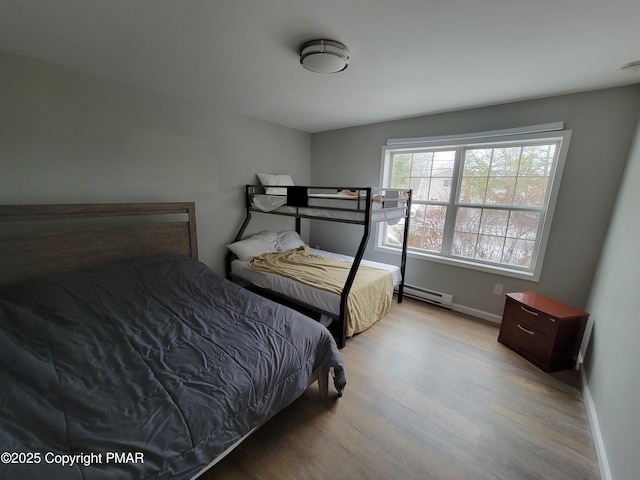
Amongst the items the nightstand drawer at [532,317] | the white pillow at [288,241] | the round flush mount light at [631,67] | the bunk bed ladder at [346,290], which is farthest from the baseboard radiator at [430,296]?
the round flush mount light at [631,67]

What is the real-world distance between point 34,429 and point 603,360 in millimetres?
2899

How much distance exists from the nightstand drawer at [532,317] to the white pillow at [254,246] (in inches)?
102

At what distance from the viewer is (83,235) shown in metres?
1.92

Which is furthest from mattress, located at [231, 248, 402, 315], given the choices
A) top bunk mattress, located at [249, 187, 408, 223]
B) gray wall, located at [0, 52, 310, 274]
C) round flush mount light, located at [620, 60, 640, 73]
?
round flush mount light, located at [620, 60, 640, 73]

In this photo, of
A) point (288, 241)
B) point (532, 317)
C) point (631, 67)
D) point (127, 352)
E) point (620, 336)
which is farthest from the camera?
point (288, 241)

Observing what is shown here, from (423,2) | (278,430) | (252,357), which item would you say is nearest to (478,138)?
(423,2)

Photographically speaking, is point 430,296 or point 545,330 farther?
point 430,296

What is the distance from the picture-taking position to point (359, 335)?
2391 millimetres

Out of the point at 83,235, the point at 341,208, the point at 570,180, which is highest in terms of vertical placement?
the point at 570,180

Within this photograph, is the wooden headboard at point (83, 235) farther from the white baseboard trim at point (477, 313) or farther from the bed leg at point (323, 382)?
the white baseboard trim at point (477, 313)

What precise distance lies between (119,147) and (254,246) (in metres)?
1.57

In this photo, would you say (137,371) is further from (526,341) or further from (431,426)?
(526,341)

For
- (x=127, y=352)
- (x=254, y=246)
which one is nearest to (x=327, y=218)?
(x=254, y=246)

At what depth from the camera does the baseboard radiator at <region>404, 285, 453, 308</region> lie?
9.52 feet
